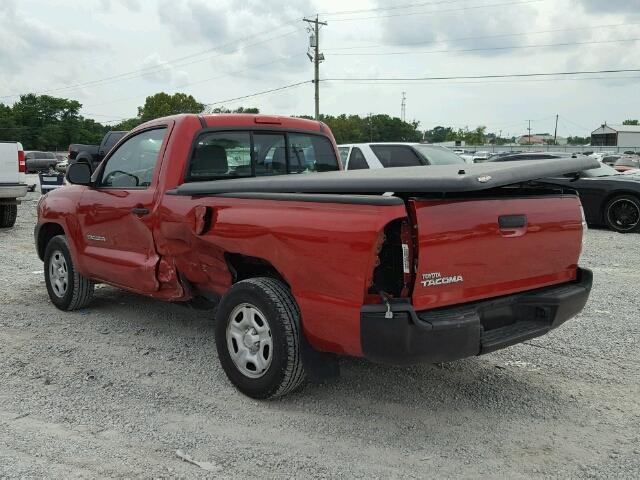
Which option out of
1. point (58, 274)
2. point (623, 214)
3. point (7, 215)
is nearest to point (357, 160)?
point (623, 214)

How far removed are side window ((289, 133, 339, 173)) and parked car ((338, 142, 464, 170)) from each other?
17.7 feet

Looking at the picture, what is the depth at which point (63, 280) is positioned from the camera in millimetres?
6238

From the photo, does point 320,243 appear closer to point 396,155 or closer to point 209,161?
point 209,161

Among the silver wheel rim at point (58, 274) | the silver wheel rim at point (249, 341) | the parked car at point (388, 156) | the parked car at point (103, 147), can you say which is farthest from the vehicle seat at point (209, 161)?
the parked car at point (103, 147)

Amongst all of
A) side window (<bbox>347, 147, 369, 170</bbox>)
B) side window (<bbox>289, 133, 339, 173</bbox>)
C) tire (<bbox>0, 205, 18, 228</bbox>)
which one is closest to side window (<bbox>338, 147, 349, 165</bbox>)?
side window (<bbox>347, 147, 369, 170</bbox>)

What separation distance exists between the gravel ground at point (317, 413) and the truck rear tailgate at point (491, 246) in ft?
2.65

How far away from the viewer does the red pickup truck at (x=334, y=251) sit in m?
3.18

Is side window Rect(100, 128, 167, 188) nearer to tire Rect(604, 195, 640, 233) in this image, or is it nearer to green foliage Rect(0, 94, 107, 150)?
tire Rect(604, 195, 640, 233)

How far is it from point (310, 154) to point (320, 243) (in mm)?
2403

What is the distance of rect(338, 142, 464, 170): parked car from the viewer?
1123 centimetres

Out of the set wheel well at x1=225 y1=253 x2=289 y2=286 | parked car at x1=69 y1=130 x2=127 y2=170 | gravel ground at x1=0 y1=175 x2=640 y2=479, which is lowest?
gravel ground at x1=0 y1=175 x2=640 y2=479

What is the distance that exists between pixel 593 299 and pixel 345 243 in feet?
14.7

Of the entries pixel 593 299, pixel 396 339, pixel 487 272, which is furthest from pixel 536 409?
pixel 593 299

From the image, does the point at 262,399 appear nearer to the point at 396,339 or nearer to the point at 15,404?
the point at 396,339
